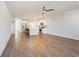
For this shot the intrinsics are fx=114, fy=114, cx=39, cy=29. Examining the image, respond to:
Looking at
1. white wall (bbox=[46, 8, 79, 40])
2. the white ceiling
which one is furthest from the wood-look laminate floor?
the white ceiling

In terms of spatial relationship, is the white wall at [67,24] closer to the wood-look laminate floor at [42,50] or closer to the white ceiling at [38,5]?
the white ceiling at [38,5]

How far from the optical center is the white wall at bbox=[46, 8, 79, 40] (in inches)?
315

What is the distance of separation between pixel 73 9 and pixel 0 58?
6.30 metres

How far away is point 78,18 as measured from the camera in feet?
25.1

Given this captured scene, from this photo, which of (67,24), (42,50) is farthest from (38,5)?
(67,24)

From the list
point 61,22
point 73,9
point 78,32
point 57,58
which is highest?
point 73,9

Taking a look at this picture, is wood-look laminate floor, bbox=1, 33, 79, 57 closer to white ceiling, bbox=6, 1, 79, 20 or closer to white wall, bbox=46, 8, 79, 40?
white wall, bbox=46, 8, 79, 40

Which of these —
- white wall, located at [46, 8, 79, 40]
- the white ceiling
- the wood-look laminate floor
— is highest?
the white ceiling

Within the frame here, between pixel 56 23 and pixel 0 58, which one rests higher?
pixel 56 23

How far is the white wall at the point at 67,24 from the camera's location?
8.00 metres

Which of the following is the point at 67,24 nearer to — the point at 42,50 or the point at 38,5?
the point at 38,5

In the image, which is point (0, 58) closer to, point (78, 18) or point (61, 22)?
point (78, 18)

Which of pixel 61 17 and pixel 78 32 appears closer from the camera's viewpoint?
pixel 78 32

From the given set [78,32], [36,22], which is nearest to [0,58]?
[78,32]
